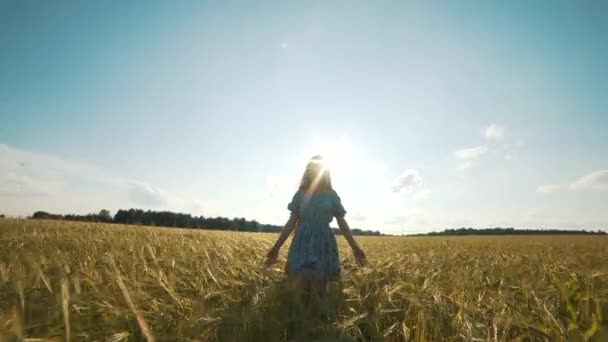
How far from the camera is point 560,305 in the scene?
8.02 feet

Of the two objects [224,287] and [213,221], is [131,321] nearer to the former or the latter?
[224,287]

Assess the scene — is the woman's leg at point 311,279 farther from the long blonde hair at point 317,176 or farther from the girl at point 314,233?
the long blonde hair at point 317,176

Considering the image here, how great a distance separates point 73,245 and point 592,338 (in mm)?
5444

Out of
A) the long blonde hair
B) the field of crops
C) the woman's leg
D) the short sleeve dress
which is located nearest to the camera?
the field of crops

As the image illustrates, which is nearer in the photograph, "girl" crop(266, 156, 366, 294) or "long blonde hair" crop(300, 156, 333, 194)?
"girl" crop(266, 156, 366, 294)

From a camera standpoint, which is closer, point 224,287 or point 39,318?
point 39,318

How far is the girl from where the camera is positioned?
384cm

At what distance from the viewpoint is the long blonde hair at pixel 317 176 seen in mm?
4598

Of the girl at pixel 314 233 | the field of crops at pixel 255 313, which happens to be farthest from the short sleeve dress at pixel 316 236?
the field of crops at pixel 255 313

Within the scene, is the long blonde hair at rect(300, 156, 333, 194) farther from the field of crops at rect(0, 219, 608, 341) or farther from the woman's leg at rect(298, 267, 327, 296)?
the field of crops at rect(0, 219, 608, 341)

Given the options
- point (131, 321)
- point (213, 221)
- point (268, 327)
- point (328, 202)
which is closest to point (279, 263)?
point (328, 202)

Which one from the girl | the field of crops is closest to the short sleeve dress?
the girl

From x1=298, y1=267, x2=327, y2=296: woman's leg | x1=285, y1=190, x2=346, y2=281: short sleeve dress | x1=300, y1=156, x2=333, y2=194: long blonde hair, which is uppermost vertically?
x1=300, y1=156, x2=333, y2=194: long blonde hair

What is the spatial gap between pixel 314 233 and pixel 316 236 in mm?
55
